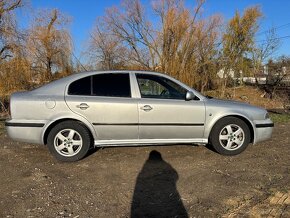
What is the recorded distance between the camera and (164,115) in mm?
6406

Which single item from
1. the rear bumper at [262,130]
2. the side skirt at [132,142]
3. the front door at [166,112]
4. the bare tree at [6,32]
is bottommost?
Result: the side skirt at [132,142]

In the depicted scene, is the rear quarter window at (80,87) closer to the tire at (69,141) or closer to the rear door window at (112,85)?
the rear door window at (112,85)

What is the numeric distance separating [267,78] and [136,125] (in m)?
21.8

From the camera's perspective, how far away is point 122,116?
20.8 ft

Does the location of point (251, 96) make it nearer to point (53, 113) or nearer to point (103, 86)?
point (103, 86)

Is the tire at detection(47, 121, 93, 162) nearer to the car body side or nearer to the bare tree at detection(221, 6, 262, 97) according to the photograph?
the car body side

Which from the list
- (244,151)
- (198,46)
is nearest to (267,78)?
(198,46)

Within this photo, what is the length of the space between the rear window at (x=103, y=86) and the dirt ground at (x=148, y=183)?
1150 millimetres

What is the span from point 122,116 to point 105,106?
1.09ft

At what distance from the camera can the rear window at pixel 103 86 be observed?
642 centimetres

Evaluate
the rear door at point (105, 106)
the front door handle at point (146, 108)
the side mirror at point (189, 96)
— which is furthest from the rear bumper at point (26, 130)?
the side mirror at point (189, 96)

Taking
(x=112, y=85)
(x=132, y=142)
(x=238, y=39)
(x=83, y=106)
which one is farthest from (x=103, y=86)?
(x=238, y=39)

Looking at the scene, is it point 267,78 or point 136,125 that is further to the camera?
point 267,78

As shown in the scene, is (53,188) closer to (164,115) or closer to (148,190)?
(148,190)
